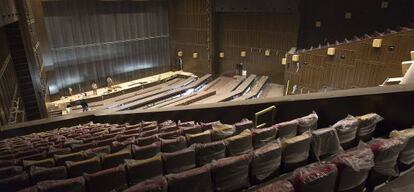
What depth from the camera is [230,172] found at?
4.63 feet

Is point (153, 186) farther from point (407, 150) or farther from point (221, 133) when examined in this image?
point (407, 150)

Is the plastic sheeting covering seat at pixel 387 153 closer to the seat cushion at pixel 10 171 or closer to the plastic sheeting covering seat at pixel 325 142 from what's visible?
the plastic sheeting covering seat at pixel 325 142

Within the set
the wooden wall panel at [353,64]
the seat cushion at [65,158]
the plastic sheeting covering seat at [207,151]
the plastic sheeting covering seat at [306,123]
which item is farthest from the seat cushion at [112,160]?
the wooden wall panel at [353,64]

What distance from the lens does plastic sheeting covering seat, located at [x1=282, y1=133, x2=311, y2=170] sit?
1.58m

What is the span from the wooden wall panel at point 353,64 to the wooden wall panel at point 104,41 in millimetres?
5799

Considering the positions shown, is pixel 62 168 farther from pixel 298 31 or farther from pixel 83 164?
pixel 298 31

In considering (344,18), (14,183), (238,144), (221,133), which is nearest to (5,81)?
(14,183)

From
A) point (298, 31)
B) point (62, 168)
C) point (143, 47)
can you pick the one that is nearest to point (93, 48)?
point (143, 47)

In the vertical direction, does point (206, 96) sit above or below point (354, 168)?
below

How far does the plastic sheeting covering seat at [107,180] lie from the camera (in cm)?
138

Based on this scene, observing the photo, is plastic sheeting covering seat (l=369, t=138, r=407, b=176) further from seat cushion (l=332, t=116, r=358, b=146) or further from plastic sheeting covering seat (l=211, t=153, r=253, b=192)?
plastic sheeting covering seat (l=211, t=153, r=253, b=192)

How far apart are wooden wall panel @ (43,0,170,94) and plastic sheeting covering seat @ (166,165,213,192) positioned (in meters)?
8.70

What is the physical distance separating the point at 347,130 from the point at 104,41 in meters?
9.55

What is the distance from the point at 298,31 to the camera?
28.5 ft
